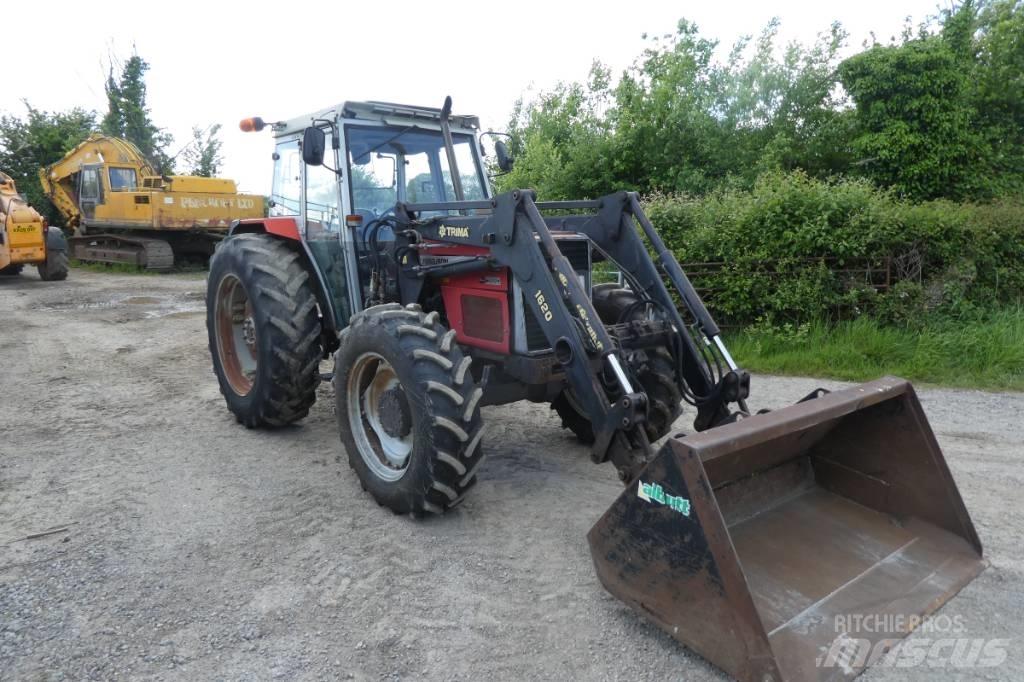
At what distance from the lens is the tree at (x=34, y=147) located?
82.1ft

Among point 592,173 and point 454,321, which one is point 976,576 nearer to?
point 454,321

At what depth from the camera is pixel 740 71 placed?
50.7 feet

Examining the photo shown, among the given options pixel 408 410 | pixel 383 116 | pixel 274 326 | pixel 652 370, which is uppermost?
pixel 383 116

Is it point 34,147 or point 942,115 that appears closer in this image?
point 942,115

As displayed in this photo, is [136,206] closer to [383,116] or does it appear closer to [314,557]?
[383,116]

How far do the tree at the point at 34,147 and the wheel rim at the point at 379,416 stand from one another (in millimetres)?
25554

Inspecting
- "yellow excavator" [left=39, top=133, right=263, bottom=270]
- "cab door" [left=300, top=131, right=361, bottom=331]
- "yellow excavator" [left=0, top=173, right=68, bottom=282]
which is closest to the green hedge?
"cab door" [left=300, top=131, right=361, bottom=331]

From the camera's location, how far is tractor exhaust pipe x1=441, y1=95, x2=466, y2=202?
508 cm

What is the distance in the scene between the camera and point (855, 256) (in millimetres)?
7723

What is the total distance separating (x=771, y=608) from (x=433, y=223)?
2916 mm

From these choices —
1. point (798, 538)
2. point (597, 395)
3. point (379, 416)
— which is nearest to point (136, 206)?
point (379, 416)

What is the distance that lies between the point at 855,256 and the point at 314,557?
6653 mm

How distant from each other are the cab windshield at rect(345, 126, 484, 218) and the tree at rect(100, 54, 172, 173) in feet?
92.5

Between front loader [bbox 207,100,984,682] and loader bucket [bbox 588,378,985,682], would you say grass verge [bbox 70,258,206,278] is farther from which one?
loader bucket [bbox 588,378,985,682]
